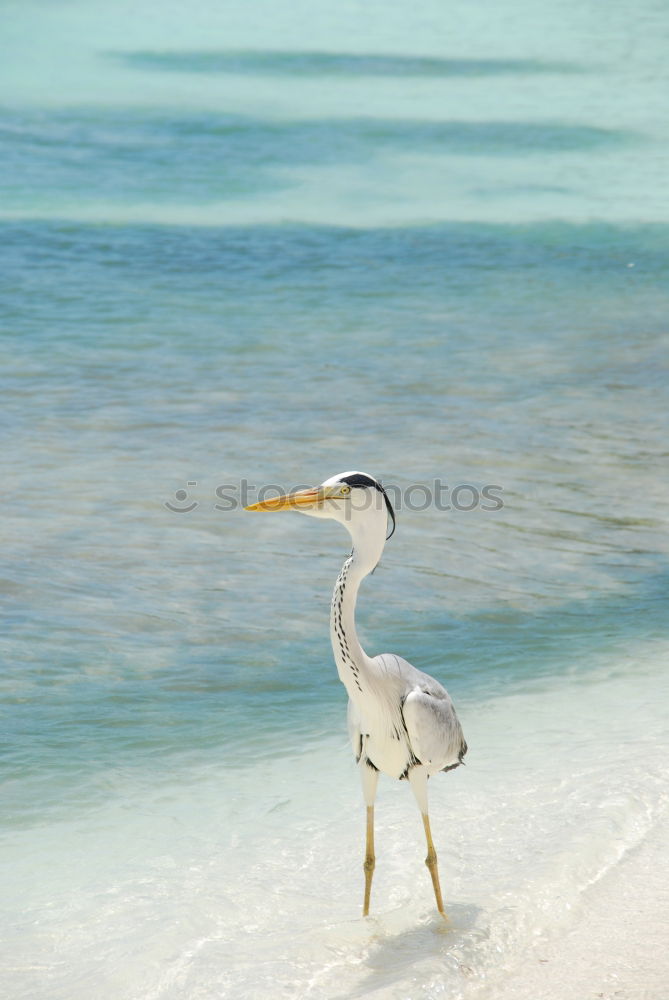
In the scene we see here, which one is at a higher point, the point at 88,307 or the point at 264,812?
the point at 88,307

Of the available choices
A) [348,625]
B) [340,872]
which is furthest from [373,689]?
[340,872]

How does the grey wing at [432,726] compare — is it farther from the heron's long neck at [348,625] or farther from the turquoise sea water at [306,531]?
the turquoise sea water at [306,531]

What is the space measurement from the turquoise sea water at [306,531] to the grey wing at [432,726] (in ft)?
1.72

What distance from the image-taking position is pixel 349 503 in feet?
12.6

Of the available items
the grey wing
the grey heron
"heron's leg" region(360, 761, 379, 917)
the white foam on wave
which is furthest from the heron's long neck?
the white foam on wave

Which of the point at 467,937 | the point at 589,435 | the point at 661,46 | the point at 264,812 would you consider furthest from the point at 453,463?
the point at 661,46

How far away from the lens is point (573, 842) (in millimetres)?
4531

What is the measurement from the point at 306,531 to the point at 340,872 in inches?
138

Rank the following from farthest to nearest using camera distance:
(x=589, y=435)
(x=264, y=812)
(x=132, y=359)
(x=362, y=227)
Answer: (x=362, y=227), (x=132, y=359), (x=589, y=435), (x=264, y=812)

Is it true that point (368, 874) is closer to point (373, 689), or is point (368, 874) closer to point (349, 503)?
point (373, 689)

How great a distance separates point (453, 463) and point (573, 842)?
15.9 ft

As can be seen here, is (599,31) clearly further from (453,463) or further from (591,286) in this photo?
(453,463)

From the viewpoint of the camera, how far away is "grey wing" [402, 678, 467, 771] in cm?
395

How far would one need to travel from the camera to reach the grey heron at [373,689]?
3832 mm
